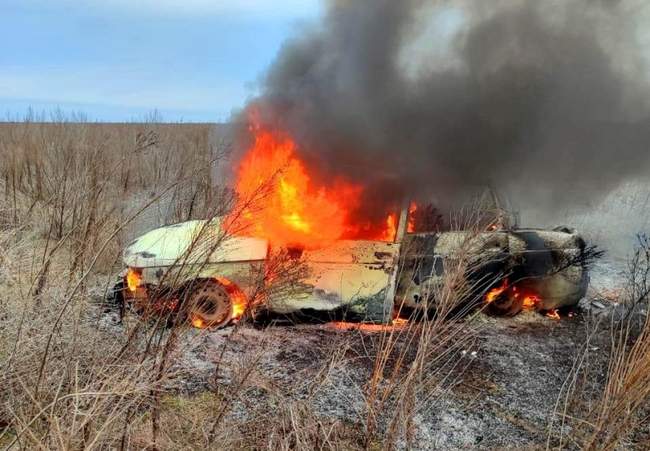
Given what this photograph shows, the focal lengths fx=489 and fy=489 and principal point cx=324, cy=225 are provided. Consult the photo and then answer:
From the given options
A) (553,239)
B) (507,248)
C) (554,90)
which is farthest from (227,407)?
(554,90)

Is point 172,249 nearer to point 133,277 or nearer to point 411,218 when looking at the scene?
point 133,277

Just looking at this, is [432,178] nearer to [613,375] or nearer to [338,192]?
[338,192]

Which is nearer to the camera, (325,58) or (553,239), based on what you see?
(553,239)

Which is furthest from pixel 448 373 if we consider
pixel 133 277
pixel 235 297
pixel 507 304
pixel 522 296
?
pixel 133 277

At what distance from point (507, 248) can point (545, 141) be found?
6.01 ft

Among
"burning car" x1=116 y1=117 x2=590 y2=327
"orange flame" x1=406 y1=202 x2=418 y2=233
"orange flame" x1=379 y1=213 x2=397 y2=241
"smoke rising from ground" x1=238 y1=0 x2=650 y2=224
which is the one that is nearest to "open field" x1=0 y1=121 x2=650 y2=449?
"burning car" x1=116 y1=117 x2=590 y2=327

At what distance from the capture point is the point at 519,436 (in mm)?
3588

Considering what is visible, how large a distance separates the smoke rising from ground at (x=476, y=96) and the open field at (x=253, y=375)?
1.75 meters

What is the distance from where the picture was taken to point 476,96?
6141 mm

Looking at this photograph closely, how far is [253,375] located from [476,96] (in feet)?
15.5

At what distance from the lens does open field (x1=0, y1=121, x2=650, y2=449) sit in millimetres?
2275

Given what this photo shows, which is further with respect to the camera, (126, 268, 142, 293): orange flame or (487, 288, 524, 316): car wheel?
(487, 288, 524, 316): car wheel

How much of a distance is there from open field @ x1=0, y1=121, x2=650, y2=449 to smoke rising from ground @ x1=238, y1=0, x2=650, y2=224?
1.75 m

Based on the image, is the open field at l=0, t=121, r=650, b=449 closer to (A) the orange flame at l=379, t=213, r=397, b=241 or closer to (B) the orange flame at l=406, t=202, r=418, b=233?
(A) the orange flame at l=379, t=213, r=397, b=241
